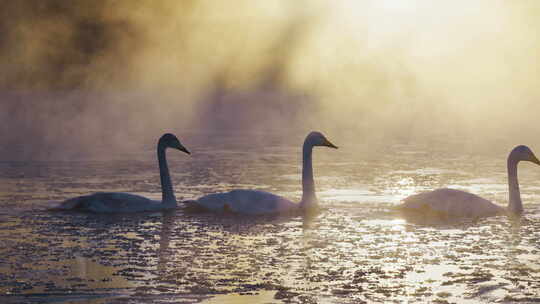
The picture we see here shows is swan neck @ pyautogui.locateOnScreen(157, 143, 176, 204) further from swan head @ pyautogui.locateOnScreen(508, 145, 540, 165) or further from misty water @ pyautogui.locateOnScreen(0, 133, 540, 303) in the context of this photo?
swan head @ pyautogui.locateOnScreen(508, 145, 540, 165)

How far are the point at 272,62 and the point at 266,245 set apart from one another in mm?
51186

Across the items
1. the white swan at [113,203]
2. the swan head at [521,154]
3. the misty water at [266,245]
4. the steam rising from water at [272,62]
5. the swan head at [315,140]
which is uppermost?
the steam rising from water at [272,62]

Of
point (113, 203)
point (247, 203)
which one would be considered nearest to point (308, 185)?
point (247, 203)

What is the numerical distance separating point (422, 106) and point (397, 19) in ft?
69.4

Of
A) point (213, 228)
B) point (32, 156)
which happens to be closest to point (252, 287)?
point (213, 228)

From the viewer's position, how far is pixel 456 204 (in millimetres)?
12695

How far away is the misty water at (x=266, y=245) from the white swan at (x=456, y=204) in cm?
25

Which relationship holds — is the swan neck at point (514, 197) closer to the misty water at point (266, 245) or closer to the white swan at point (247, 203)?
→ the misty water at point (266, 245)

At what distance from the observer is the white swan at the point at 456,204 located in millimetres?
12680

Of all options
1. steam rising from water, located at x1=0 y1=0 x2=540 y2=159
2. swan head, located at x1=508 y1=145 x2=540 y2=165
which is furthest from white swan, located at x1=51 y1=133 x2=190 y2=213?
steam rising from water, located at x1=0 y1=0 x2=540 y2=159

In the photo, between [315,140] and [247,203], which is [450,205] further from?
[247,203]

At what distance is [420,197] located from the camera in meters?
12.9

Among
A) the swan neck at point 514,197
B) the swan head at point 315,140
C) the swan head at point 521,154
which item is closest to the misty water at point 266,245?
the swan neck at point 514,197

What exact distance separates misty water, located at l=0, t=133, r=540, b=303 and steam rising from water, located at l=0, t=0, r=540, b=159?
57.4 feet
